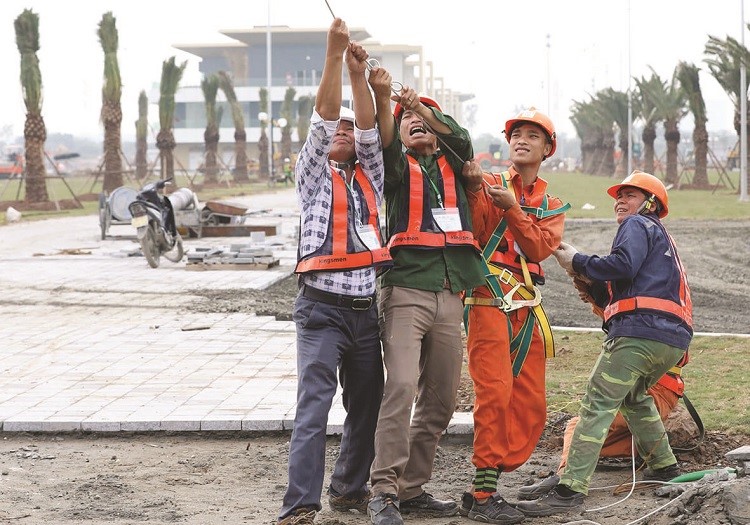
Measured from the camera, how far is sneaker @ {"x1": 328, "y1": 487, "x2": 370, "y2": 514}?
18.8 ft

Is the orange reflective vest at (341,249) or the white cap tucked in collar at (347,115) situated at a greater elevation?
→ the white cap tucked in collar at (347,115)

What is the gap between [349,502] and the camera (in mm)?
5742

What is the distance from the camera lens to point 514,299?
580 centimetres

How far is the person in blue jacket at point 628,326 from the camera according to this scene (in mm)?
5750

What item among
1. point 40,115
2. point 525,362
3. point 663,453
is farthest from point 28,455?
point 40,115

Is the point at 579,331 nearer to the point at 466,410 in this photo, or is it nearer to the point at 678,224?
the point at 466,410

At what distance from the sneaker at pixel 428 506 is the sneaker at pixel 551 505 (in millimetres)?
317

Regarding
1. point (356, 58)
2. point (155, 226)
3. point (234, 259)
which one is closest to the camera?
point (356, 58)

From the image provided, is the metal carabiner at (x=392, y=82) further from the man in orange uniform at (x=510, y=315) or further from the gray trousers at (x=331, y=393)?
the gray trousers at (x=331, y=393)

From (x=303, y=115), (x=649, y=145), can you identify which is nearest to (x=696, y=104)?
(x=649, y=145)

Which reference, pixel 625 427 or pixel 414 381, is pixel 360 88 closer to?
pixel 414 381

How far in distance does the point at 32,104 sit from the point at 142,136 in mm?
38435

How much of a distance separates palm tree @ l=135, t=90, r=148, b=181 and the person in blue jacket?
61.5 meters

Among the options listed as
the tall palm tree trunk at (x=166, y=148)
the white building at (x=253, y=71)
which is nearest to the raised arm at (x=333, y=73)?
the tall palm tree trunk at (x=166, y=148)
